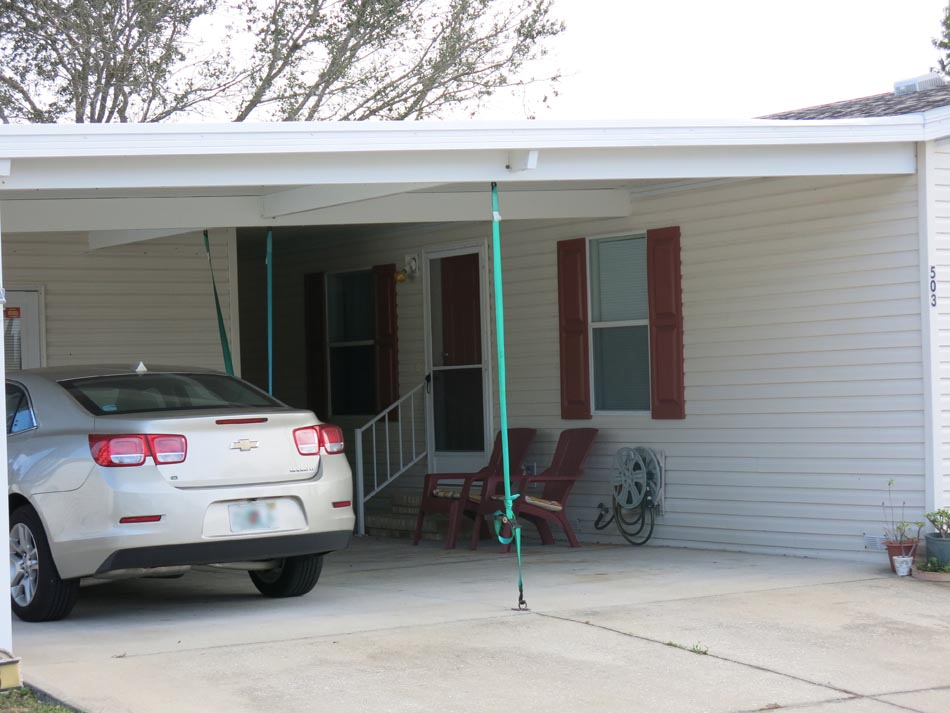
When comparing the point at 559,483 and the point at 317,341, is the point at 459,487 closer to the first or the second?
the point at 559,483

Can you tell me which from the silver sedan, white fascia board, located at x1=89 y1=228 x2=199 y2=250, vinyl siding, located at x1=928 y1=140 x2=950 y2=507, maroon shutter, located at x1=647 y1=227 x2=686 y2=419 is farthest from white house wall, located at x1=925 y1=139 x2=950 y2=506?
white fascia board, located at x1=89 y1=228 x2=199 y2=250

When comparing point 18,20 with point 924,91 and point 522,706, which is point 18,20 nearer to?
point 924,91

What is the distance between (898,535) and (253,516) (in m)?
3.91

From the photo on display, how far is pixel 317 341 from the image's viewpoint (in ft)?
44.1

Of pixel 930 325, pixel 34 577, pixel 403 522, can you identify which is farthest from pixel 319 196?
pixel 403 522

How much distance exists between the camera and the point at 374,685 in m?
5.08

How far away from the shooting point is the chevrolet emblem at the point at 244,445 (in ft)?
20.8

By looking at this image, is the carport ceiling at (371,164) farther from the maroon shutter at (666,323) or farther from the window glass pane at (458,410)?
the window glass pane at (458,410)

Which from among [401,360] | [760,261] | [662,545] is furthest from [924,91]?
[401,360]

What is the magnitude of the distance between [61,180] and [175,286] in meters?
4.80

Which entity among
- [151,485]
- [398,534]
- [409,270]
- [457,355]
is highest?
[409,270]

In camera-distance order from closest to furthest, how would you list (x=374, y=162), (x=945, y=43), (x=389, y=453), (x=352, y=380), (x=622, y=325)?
(x=374, y=162), (x=622, y=325), (x=389, y=453), (x=352, y=380), (x=945, y=43)

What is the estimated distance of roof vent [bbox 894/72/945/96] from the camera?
1014cm

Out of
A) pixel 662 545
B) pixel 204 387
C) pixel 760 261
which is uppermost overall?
pixel 760 261
